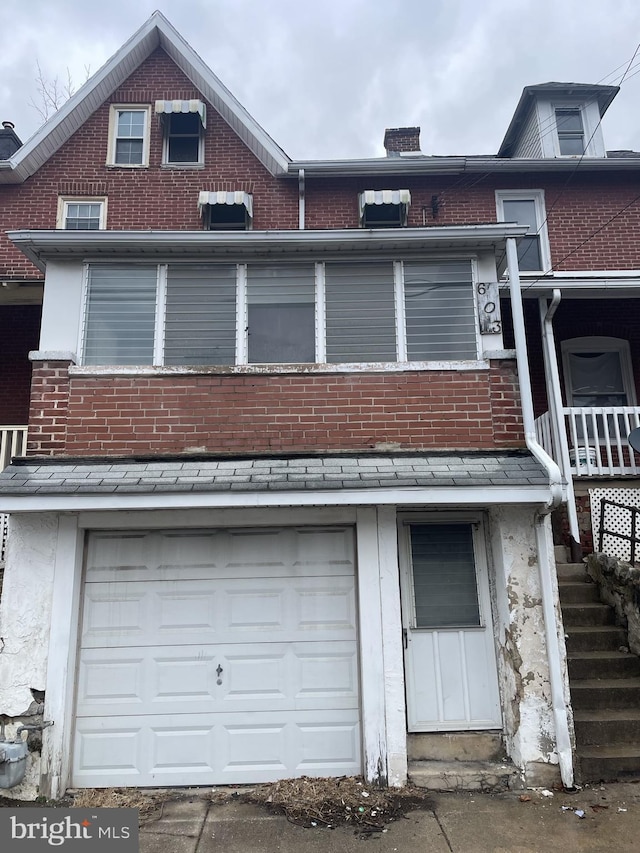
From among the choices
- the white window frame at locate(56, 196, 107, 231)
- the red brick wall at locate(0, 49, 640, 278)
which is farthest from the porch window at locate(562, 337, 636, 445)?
the white window frame at locate(56, 196, 107, 231)

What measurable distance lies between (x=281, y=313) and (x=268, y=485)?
2119 millimetres

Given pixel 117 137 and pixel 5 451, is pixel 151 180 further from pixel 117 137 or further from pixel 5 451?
pixel 5 451

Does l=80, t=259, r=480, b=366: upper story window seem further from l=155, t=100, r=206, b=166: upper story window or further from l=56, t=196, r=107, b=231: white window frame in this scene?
l=155, t=100, r=206, b=166: upper story window

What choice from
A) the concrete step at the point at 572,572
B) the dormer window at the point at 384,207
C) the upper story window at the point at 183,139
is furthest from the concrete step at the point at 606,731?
the upper story window at the point at 183,139

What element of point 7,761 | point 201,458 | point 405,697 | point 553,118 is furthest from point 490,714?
point 553,118

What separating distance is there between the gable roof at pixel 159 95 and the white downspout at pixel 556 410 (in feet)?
19.5

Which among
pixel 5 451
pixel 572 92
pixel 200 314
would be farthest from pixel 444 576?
pixel 572 92

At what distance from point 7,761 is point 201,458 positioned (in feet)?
10.0

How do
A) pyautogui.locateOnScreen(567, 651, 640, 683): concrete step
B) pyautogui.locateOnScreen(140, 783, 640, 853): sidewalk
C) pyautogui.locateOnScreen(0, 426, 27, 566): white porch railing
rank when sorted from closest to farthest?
pyautogui.locateOnScreen(140, 783, 640, 853): sidewalk → pyautogui.locateOnScreen(567, 651, 640, 683): concrete step → pyautogui.locateOnScreen(0, 426, 27, 566): white porch railing

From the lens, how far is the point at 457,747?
209 inches

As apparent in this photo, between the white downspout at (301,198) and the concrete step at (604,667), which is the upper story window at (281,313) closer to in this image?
the concrete step at (604,667)

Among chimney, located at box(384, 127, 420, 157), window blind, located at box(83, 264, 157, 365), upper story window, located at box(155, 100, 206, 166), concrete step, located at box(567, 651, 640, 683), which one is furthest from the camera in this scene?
chimney, located at box(384, 127, 420, 157)

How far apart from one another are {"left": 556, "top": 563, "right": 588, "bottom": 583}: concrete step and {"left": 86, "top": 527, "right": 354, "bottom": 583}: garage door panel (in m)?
3.21

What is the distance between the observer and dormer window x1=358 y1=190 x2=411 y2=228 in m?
10.8
